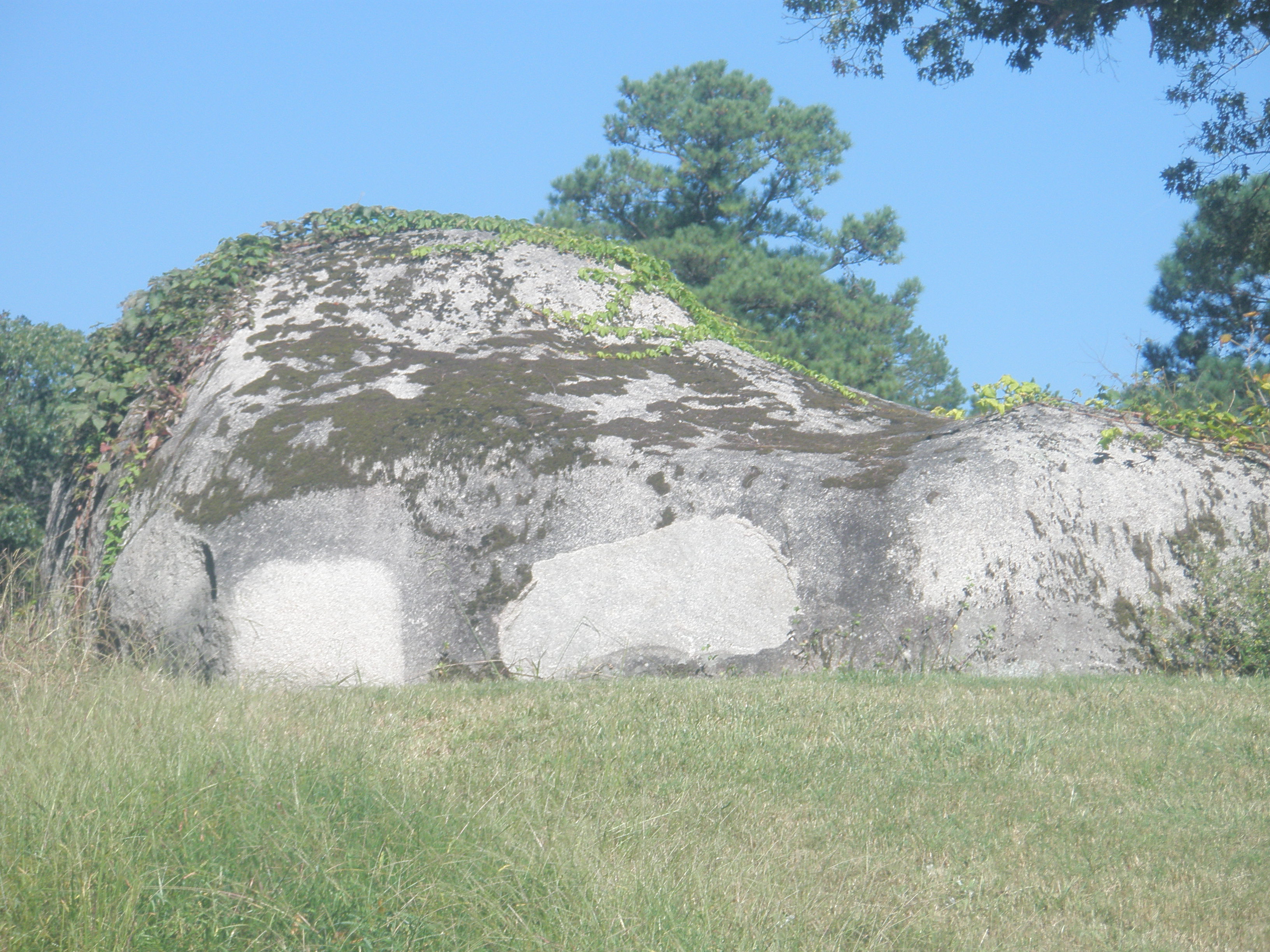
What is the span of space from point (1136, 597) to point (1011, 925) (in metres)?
3.88

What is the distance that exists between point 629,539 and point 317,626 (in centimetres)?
203

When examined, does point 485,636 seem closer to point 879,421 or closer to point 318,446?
point 318,446

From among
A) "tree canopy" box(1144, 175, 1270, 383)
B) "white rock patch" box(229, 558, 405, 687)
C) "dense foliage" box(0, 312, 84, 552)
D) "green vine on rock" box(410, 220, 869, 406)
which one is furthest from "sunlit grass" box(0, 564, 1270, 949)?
"dense foliage" box(0, 312, 84, 552)

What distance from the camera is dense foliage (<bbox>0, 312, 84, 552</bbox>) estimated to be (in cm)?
1759

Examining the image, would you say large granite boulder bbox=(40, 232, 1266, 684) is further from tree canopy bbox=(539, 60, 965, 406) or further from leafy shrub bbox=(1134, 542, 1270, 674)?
tree canopy bbox=(539, 60, 965, 406)

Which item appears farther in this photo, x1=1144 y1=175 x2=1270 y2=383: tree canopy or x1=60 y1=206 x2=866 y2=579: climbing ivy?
x1=1144 y1=175 x2=1270 y2=383: tree canopy

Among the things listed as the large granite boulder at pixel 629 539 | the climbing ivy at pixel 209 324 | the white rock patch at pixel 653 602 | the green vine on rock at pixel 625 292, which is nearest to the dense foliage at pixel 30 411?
the climbing ivy at pixel 209 324

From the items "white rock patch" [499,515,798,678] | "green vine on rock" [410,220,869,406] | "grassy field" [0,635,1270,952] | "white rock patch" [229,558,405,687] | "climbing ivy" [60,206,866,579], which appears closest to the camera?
"grassy field" [0,635,1270,952]

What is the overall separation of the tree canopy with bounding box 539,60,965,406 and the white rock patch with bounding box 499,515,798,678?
16.7 metres

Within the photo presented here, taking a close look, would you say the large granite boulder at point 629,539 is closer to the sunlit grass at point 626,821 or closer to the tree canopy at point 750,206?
the sunlit grass at point 626,821

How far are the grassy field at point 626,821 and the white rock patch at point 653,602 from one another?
97cm

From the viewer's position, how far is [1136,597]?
669 centimetres

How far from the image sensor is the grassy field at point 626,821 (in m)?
3.17

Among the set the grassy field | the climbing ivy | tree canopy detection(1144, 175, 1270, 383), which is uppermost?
tree canopy detection(1144, 175, 1270, 383)
